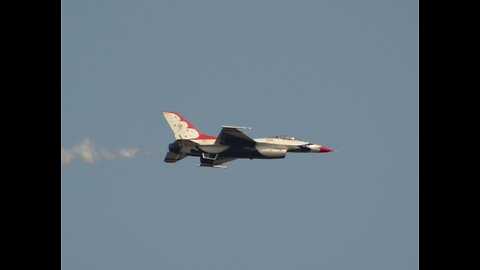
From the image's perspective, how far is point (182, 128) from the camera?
66062mm

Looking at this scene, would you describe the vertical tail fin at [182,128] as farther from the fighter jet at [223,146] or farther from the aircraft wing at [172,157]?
the aircraft wing at [172,157]

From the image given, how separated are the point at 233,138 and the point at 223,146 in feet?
4.38

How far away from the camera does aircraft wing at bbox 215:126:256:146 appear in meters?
61.9

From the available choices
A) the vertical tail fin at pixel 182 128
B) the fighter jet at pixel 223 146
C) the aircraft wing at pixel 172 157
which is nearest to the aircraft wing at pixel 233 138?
the fighter jet at pixel 223 146

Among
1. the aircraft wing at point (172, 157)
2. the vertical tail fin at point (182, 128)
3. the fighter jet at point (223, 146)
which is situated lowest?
the aircraft wing at point (172, 157)

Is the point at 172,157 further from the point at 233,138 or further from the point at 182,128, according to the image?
the point at 233,138

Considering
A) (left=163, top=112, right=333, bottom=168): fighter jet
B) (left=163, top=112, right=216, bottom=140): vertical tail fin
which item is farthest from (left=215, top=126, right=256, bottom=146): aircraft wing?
(left=163, top=112, right=216, bottom=140): vertical tail fin

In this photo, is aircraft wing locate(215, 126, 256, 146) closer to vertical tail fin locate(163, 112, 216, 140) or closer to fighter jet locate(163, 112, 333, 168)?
fighter jet locate(163, 112, 333, 168)

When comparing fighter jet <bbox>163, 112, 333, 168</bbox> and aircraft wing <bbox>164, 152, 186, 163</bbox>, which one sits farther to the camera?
aircraft wing <bbox>164, 152, 186, 163</bbox>

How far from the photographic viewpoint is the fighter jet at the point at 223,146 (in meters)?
63.1

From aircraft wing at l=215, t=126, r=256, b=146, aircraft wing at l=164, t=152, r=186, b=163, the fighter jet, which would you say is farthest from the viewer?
aircraft wing at l=164, t=152, r=186, b=163

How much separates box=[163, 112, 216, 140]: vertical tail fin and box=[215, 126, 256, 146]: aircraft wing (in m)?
2.21
